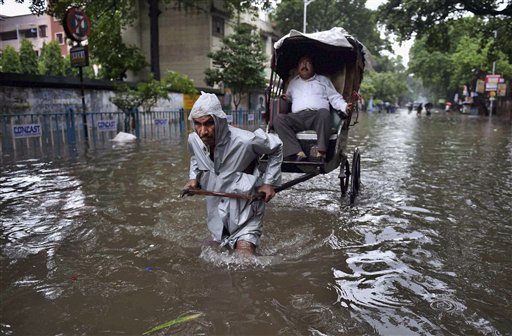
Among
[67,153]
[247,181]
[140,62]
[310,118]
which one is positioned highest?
Answer: [140,62]

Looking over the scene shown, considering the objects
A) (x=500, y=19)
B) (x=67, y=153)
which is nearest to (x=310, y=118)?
(x=67, y=153)

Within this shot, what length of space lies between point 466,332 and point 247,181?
6.19ft

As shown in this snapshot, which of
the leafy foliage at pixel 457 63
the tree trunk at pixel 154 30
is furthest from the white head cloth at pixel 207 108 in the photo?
the leafy foliage at pixel 457 63

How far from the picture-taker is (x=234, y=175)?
3.50 m

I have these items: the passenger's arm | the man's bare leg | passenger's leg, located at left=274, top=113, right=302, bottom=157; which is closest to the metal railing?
passenger's leg, located at left=274, top=113, right=302, bottom=157

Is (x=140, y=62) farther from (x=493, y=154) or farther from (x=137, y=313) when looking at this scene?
(x=137, y=313)

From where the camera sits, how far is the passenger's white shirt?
5.51 m

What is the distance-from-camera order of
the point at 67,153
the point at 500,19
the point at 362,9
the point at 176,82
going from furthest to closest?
the point at 362,9, the point at 500,19, the point at 176,82, the point at 67,153

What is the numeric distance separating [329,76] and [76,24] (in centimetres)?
837

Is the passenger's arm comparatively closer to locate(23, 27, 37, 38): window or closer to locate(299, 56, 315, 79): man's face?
locate(299, 56, 315, 79): man's face

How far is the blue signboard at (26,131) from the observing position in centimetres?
1065

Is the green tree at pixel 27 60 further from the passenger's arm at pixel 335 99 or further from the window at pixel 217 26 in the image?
the passenger's arm at pixel 335 99

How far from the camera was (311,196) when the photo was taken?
6520 millimetres

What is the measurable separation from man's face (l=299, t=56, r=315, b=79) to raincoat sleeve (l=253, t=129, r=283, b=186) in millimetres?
2398
